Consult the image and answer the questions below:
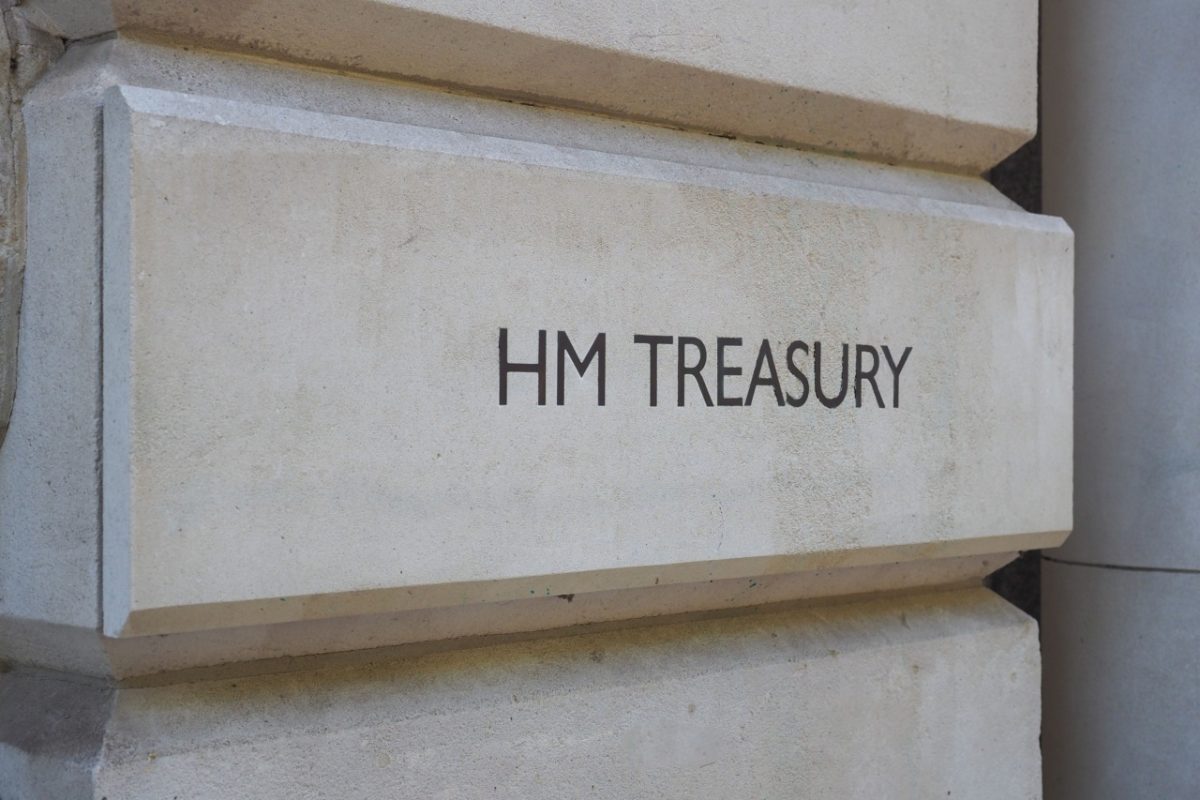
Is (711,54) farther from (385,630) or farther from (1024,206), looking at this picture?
(1024,206)

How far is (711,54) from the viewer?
303cm

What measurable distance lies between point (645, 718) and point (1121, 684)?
1.81 meters

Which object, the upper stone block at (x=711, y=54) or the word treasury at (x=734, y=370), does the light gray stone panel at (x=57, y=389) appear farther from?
the word treasury at (x=734, y=370)

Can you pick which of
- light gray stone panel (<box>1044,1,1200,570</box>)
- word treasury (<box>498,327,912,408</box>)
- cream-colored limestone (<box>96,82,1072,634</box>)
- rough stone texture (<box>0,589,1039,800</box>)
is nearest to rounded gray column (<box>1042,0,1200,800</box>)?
light gray stone panel (<box>1044,1,1200,570</box>)

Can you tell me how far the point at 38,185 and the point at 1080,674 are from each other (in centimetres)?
323

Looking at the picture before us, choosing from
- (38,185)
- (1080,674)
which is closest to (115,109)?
(38,185)

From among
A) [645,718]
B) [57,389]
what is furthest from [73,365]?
[645,718]

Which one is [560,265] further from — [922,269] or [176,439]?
[922,269]

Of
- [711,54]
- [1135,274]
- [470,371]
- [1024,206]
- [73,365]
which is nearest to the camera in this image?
[73,365]

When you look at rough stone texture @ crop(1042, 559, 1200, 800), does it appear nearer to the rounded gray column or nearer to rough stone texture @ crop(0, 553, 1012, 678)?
the rounded gray column

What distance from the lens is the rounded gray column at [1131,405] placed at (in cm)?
388

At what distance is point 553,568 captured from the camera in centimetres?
262

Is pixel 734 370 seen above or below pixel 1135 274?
below

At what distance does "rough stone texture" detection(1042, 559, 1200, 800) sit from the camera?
12.6ft
